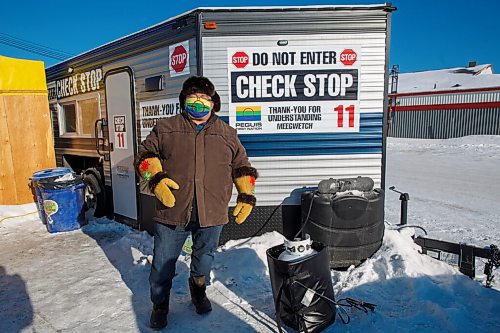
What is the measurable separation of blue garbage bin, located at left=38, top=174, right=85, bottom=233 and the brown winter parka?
3.35 m

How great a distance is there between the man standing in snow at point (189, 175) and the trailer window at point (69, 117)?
472 cm

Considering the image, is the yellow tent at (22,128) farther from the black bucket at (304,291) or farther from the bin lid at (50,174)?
the black bucket at (304,291)

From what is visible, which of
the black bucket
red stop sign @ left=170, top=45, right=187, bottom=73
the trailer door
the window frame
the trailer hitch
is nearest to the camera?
the black bucket

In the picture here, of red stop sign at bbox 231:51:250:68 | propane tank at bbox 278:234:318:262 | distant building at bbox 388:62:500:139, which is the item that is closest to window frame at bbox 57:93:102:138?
red stop sign at bbox 231:51:250:68

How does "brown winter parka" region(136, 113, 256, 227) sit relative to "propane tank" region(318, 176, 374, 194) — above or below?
above

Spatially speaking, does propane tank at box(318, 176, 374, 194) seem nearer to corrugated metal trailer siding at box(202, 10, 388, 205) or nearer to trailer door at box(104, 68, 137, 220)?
corrugated metal trailer siding at box(202, 10, 388, 205)

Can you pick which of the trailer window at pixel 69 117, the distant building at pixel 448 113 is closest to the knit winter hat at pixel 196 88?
the trailer window at pixel 69 117

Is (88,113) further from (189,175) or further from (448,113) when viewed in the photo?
(448,113)

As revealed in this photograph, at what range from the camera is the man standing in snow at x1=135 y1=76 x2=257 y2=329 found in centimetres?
258

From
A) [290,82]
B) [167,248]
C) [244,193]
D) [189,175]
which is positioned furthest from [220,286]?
[290,82]

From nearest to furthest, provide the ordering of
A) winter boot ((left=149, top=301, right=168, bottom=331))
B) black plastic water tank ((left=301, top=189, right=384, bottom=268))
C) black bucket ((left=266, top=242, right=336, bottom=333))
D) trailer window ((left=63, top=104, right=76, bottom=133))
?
black bucket ((left=266, top=242, right=336, bottom=333)) → winter boot ((left=149, top=301, right=168, bottom=331)) → black plastic water tank ((left=301, top=189, right=384, bottom=268)) → trailer window ((left=63, top=104, right=76, bottom=133))

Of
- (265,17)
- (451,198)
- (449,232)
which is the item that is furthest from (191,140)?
(451,198)

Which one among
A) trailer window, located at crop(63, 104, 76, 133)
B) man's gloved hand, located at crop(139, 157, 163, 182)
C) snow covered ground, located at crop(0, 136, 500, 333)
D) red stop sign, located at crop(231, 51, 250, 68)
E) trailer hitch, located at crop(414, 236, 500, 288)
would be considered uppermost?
red stop sign, located at crop(231, 51, 250, 68)

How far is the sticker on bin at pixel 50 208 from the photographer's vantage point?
5219mm
